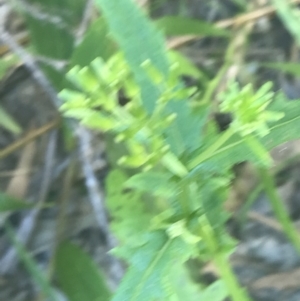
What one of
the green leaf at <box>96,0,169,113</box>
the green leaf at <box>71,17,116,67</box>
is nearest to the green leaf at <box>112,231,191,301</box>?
the green leaf at <box>96,0,169,113</box>

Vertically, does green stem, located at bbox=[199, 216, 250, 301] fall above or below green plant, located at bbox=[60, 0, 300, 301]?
below

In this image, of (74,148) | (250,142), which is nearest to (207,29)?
(74,148)

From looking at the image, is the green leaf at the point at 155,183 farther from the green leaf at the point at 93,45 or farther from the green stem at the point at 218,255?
the green leaf at the point at 93,45

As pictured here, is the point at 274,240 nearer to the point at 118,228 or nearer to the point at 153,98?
the point at 118,228

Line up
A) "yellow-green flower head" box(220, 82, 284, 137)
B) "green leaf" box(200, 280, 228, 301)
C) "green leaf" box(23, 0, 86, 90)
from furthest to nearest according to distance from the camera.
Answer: "green leaf" box(23, 0, 86, 90)
"green leaf" box(200, 280, 228, 301)
"yellow-green flower head" box(220, 82, 284, 137)

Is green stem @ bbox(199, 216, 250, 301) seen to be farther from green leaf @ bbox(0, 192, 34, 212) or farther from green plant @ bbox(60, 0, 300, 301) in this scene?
green leaf @ bbox(0, 192, 34, 212)

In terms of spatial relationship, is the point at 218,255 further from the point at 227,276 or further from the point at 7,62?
the point at 7,62

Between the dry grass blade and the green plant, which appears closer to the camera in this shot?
the green plant
